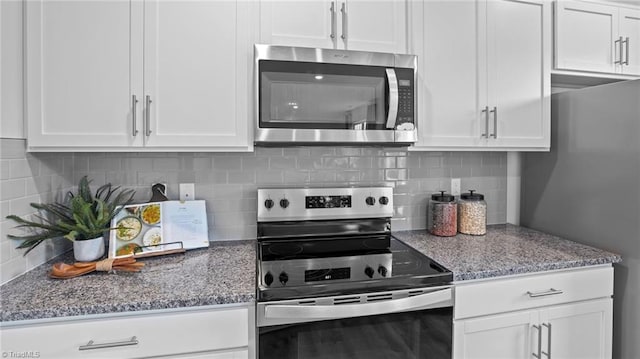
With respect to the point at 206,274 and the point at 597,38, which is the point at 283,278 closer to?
the point at 206,274

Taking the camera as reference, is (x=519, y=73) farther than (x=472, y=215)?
→ No

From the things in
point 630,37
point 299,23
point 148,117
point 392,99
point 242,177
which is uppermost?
point 630,37

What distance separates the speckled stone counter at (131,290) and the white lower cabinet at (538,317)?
0.89 meters

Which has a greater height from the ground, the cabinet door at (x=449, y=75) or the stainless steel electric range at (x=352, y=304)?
the cabinet door at (x=449, y=75)

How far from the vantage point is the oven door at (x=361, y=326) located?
1151 millimetres

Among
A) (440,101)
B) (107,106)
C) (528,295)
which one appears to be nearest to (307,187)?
(440,101)

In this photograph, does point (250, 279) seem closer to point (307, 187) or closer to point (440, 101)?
point (307, 187)

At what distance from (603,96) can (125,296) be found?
2211mm

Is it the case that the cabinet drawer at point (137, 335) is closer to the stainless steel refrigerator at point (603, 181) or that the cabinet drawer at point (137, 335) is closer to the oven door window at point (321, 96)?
the oven door window at point (321, 96)

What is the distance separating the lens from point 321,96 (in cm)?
150

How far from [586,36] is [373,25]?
1254 mm

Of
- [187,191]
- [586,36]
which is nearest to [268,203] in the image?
[187,191]

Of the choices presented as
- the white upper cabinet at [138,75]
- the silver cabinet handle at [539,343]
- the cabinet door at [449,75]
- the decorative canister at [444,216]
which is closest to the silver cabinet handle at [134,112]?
the white upper cabinet at [138,75]

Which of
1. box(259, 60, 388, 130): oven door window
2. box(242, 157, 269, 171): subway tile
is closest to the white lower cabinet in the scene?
box(259, 60, 388, 130): oven door window
